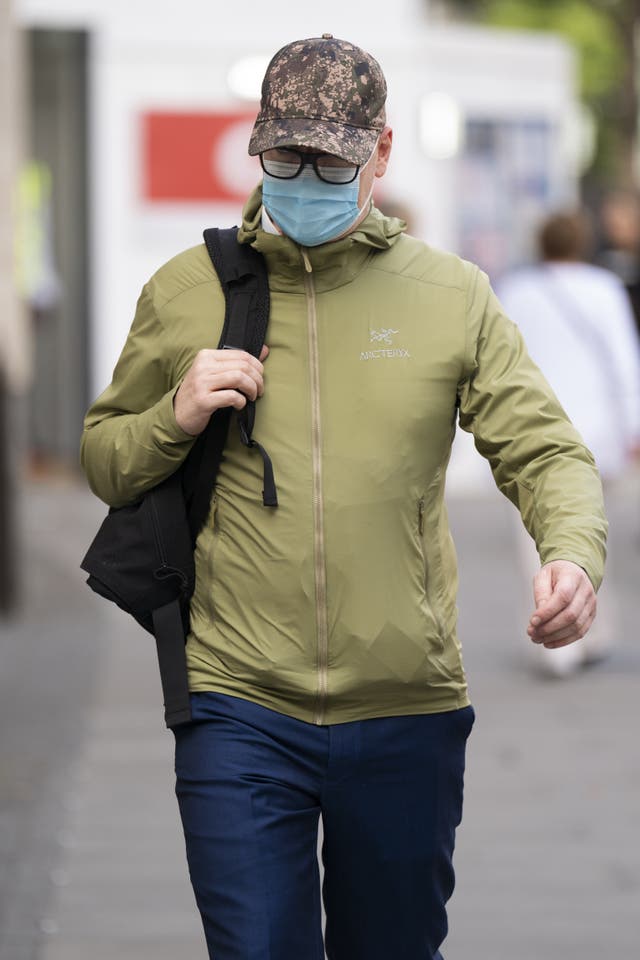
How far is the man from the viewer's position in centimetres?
328

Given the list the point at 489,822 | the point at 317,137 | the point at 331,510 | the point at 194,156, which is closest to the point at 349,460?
the point at 331,510

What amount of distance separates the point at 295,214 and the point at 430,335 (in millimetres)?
306

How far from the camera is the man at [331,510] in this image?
3.28 meters

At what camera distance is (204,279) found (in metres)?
3.40

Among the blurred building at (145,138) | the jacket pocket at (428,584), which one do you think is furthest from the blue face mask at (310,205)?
the blurred building at (145,138)

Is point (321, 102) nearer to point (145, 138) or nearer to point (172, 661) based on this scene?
point (172, 661)

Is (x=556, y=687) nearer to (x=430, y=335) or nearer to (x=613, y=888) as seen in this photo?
(x=613, y=888)

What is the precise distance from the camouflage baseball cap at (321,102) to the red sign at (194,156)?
12.5m

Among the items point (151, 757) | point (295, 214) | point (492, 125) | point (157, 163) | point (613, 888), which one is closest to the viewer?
point (295, 214)

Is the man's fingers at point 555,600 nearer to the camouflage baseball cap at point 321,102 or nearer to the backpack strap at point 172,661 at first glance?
the backpack strap at point 172,661

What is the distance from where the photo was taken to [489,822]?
6328 mm

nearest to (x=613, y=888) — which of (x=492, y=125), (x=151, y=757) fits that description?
(x=151, y=757)

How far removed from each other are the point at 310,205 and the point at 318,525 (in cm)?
53

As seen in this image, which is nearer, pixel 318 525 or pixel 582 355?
pixel 318 525
